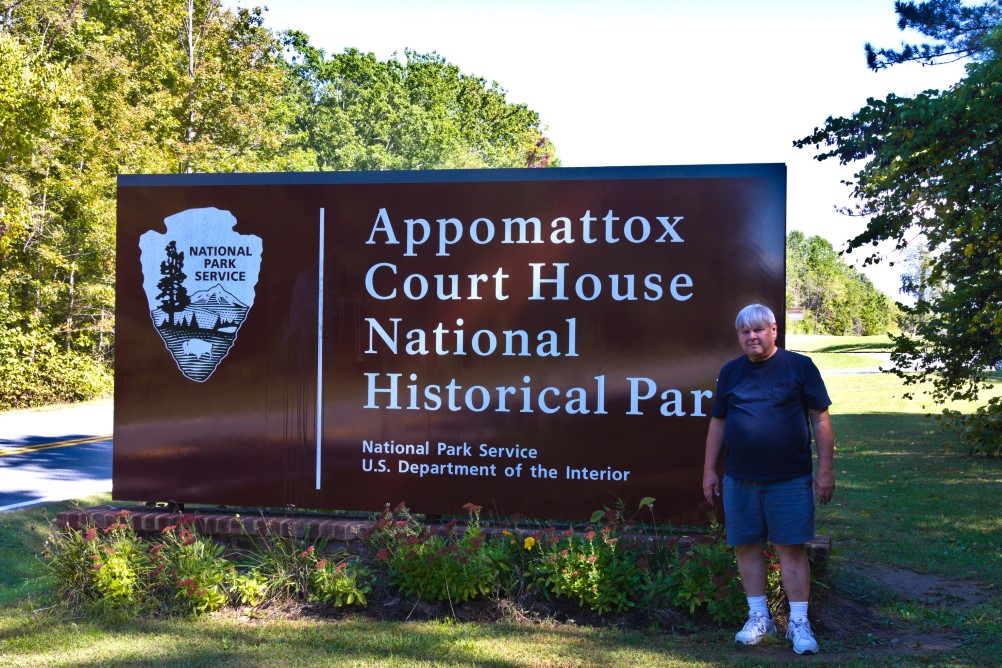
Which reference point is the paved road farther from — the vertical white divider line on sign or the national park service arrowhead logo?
the vertical white divider line on sign

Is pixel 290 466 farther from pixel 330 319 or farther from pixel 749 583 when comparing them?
pixel 749 583

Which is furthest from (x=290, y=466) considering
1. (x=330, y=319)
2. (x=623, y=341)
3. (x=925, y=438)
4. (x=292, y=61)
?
(x=292, y=61)

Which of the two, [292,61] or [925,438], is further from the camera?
[292,61]

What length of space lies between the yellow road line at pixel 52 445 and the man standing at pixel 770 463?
1189cm

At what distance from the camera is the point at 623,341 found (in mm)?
5844

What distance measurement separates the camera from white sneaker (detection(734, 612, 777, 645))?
492 centimetres

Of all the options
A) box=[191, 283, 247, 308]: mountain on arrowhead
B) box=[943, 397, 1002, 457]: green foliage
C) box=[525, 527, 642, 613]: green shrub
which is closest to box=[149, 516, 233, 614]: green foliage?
box=[191, 283, 247, 308]: mountain on arrowhead

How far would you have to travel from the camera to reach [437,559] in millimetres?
5543

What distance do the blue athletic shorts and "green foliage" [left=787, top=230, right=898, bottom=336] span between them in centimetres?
9237

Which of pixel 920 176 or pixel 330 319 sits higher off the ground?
pixel 920 176

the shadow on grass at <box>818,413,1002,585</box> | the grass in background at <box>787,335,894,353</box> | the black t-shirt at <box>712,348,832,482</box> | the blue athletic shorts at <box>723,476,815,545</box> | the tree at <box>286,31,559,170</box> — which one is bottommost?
the shadow on grass at <box>818,413,1002,585</box>

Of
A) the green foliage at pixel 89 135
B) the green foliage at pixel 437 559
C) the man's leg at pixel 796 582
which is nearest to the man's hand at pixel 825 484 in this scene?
the man's leg at pixel 796 582

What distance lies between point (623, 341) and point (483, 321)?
870mm

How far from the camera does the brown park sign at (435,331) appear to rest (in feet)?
18.9
